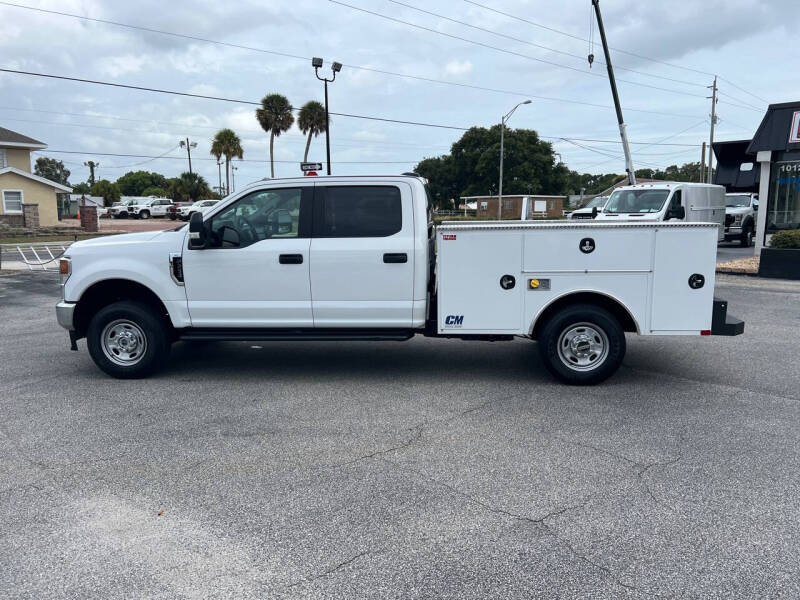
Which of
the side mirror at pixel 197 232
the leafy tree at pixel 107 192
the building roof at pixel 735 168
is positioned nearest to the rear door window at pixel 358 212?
the side mirror at pixel 197 232

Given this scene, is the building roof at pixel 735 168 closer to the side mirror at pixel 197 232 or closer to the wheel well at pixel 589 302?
the wheel well at pixel 589 302

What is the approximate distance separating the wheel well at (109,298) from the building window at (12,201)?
3626cm

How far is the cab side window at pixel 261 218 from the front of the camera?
6.69 m

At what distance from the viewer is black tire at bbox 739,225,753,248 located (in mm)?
23394

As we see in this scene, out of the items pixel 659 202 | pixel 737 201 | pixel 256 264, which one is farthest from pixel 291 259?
pixel 737 201

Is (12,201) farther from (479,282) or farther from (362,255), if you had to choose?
(479,282)

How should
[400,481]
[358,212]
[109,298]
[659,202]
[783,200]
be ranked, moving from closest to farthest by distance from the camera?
[400,481] < [358,212] < [109,298] < [659,202] < [783,200]

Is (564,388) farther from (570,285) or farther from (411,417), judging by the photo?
(411,417)

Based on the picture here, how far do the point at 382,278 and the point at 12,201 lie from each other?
3884 centimetres

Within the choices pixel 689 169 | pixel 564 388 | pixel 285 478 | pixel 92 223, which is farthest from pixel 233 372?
pixel 689 169

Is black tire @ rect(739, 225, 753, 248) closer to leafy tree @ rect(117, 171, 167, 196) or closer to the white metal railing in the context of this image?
the white metal railing

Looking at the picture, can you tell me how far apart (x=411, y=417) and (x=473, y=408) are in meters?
0.62

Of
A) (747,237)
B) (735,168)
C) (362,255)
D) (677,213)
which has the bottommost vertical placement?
(747,237)

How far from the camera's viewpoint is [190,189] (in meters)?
71.4
